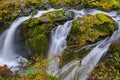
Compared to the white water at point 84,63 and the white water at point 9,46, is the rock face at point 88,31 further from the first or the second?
the white water at point 9,46

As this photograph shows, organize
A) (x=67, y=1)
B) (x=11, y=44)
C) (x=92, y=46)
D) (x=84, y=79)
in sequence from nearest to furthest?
(x=84, y=79) → (x=92, y=46) → (x=11, y=44) → (x=67, y=1)

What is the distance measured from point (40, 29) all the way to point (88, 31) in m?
1.54

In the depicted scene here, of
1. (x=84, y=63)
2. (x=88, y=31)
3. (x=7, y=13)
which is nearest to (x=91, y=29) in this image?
(x=88, y=31)

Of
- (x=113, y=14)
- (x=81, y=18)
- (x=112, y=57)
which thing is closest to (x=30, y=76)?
(x=112, y=57)

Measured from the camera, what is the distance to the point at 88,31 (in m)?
8.33

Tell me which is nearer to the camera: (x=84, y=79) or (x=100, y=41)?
(x=84, y=79)

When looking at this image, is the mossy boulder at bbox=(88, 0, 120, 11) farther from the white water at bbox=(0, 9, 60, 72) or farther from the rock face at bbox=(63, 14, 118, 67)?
the white water at bbox=(0, 9, 60, 72)

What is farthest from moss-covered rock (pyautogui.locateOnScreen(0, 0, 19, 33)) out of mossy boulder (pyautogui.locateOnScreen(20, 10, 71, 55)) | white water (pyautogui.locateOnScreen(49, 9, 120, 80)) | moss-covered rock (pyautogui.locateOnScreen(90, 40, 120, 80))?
moss-covered rock (pyautogui.locateOnScreen(90, 40, 120, 80))

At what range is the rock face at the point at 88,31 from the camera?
8008 millimetres

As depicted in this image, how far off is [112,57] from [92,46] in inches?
30.5

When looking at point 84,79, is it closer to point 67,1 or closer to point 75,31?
point 75,31

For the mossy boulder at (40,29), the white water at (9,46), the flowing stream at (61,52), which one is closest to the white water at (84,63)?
the flowing stream at (61,52)

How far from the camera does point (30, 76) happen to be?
18.7 feet

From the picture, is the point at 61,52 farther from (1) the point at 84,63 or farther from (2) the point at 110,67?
(2) the point at 110,67
